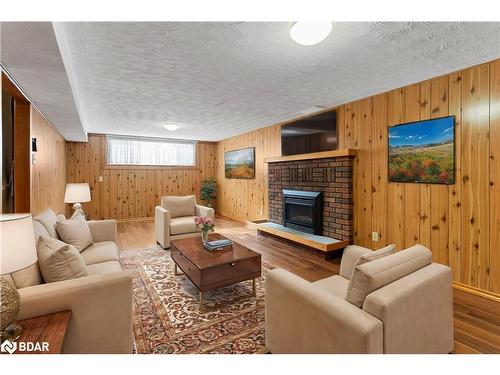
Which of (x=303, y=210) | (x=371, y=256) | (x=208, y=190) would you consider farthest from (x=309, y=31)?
(x=208, y=190)

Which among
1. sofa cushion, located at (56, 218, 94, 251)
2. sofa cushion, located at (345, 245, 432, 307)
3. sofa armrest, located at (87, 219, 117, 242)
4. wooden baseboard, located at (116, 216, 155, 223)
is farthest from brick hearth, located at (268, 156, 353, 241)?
wooden baseboard, located at (116, 216, 155, 223)

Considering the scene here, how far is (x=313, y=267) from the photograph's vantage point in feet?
10.7

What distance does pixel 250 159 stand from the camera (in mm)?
5996

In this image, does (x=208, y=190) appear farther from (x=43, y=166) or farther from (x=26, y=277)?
(x=26, y=277)

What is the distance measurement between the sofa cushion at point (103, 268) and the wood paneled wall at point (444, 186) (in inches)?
123

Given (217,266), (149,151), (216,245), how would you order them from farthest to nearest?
(149,151), (216,245), (217,266)

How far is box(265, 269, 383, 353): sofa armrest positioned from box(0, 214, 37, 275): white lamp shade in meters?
1.28

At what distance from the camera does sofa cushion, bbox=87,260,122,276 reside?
206cm

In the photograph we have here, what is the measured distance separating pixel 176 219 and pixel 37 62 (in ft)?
10.0

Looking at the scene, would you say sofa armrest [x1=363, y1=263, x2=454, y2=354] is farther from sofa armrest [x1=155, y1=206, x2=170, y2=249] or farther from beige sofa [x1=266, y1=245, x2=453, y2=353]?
sofa armrest [x1=155, y1=206, x2=170, y2=249]

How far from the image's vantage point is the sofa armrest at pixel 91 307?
1319 millimetres

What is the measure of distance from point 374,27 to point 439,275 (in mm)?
1705

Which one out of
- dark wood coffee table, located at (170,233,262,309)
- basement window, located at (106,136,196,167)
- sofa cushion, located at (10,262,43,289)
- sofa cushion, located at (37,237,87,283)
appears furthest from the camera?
basement window, located at (106,136,196,167)

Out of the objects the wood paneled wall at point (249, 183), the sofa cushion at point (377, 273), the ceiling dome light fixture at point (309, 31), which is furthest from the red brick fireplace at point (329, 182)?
the sofa cushion at point (377, 273)
